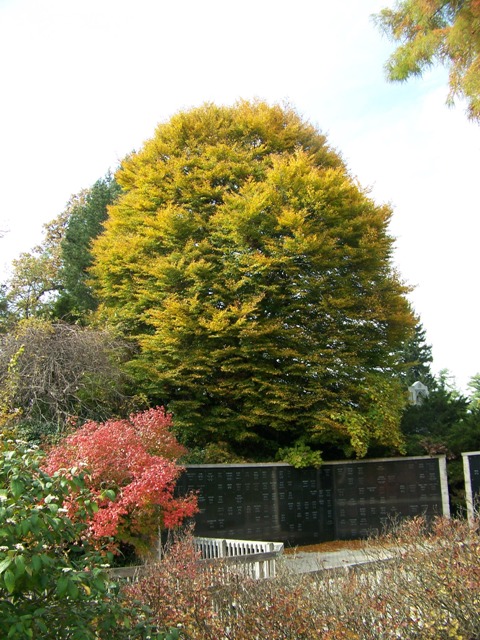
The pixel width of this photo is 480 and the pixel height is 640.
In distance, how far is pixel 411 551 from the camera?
5320 millimetres

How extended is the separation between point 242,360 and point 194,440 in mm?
2246

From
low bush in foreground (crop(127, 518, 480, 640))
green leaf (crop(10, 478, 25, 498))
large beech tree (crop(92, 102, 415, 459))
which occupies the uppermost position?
large beech tree (crop(92, 102, 415, 459))

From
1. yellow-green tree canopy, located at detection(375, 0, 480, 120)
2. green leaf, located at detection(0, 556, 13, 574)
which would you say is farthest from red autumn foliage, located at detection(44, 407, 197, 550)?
yellow-green tree canopy, located at detection(375, 0, 480, 120)

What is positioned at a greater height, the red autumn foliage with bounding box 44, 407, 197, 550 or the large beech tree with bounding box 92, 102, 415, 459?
the large beech tree with bounding box 92, 102, 415, 459

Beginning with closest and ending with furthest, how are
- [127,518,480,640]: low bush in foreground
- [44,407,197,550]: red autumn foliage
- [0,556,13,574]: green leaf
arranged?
[0,556,13,574]: green leaf < [127,518,480,640]: low bush in foreground < [44,407,197,550]: red autumn foliage

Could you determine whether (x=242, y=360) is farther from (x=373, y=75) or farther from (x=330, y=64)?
(x=330, y=64)

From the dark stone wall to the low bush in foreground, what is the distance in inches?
317

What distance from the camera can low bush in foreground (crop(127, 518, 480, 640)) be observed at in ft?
13.6

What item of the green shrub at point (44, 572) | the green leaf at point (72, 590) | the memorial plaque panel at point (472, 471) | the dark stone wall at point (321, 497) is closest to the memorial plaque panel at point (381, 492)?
the dark stone wall at point (321, 497)

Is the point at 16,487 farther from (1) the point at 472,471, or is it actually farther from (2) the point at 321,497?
(1) the point at 472,471

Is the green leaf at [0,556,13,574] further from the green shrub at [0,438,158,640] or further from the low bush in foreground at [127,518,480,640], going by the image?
the low bush in foreground at [127,518,480,640]

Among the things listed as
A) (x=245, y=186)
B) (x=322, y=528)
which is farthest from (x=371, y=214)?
(x=322, y=528)

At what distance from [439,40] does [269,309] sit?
7280mm

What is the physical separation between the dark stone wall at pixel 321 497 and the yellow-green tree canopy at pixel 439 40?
8.04 metres
